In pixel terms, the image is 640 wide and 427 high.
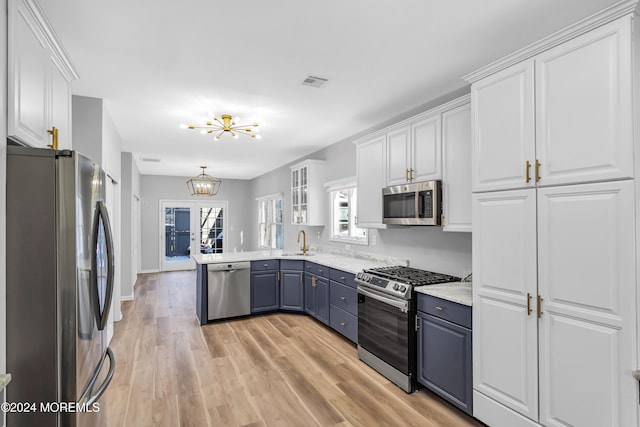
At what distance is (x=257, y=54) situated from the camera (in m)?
2.49

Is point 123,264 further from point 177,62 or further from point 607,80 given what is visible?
point 607,80

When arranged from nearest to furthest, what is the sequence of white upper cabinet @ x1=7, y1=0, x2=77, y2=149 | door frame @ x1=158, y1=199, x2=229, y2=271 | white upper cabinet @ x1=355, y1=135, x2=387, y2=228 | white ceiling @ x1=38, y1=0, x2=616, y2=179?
white upper cabinet @ x1=7, y1=0, x2=77, y2=149, white ceiling @ x1=38, y1=0, x2=616, y2=179, white upper cabinet @ x1=355, y1=135, x2=387, y2=228, door frame @ x1=158, y1=199, x2=229, y2=271

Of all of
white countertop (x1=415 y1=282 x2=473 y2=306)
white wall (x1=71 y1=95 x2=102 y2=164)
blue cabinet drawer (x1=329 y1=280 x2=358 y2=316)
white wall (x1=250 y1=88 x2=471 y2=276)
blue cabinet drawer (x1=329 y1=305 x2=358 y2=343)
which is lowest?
blue cabinet drawer (x1=329 y1=305 x2=358 y2=343)

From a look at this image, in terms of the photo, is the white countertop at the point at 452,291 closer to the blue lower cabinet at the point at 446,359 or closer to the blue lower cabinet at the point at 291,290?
the blue lower cabinet at the point at 446,359

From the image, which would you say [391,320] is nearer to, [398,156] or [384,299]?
[384,299]

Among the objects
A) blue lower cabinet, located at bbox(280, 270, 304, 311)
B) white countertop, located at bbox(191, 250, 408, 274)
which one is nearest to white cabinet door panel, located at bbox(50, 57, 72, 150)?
white countertop, located at bbox(191, 250, 408, 274)

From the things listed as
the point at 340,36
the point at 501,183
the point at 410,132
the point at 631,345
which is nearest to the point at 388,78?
the point at 410,132

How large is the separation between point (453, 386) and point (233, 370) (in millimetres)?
1925

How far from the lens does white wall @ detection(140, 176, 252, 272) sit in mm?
8922

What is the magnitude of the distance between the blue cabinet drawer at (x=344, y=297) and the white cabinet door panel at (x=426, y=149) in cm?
142

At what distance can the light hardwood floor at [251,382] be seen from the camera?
7.97 feet

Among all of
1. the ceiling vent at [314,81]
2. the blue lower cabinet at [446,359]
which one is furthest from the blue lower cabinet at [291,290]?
the ceiling vent at [314,81]

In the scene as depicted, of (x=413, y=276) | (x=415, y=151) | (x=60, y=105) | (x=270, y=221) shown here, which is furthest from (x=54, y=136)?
(x=270, y=221)

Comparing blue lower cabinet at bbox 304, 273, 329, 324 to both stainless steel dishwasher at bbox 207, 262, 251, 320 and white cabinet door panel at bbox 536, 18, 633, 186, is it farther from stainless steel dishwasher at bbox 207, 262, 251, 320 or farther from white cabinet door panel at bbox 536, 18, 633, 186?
white cabinet door panel at bbox 536, 18, 633, 186
